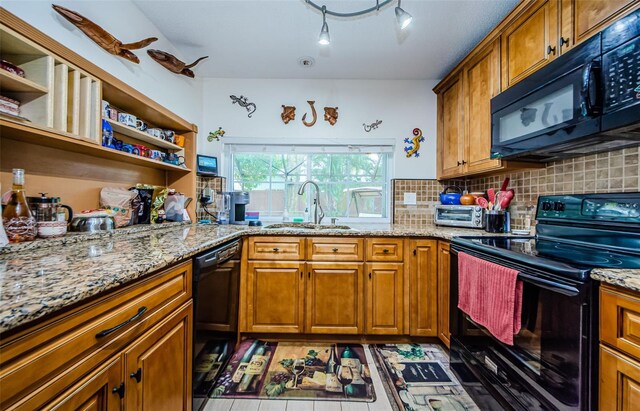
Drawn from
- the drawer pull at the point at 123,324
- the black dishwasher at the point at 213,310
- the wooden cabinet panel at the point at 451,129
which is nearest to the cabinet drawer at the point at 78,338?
the drawer pull at the point at 123,324

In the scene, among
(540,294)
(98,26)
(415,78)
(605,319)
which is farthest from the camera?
(415,78)

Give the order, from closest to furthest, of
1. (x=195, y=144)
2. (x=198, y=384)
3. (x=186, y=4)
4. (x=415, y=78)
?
(x=198, y=384), (x=186, y=4), (x=195, y=144), (x=415, y=78)

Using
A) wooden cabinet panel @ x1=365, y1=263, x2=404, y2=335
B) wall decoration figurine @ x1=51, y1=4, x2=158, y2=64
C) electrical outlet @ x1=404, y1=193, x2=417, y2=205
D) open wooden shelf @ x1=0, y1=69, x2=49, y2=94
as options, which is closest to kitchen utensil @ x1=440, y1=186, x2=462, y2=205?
electrical outlet @ x1=404, y1=193, x2=417, y2=205

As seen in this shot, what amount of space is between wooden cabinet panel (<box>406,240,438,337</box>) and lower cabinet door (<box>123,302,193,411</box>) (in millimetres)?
1513

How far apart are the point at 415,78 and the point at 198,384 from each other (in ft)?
9.75

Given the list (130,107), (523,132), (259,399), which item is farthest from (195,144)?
(523,132)

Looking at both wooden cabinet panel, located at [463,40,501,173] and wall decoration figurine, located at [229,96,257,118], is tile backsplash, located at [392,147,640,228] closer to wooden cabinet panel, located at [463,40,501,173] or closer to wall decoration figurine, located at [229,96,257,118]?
wooden cabinet panel, located at [463,40,501,173]

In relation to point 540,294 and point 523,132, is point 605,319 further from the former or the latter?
point 523,132

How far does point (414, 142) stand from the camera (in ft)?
8.43

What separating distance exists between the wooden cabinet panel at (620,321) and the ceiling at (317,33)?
179 centimetres

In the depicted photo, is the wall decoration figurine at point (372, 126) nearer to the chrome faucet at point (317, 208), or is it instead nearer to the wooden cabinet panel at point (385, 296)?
the chrome faucet at point (317, 208)

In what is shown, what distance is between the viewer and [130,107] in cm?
174

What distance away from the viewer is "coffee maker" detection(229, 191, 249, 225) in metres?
2.25

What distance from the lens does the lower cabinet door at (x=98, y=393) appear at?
584 millimetres
